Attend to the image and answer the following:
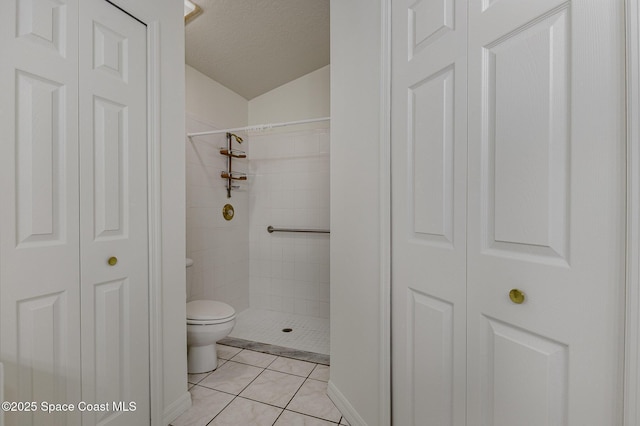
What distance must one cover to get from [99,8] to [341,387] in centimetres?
212

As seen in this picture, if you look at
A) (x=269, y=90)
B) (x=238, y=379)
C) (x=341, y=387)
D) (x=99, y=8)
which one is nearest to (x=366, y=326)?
(x=341, y=387)

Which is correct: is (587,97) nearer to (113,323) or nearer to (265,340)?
(113,323)

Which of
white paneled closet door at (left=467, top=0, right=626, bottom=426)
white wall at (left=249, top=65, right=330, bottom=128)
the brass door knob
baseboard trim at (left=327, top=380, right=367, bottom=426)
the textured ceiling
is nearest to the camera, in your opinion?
white paneled closet door at (left=467, top=0, right=626, bottom=426)

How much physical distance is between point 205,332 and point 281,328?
1.02 m

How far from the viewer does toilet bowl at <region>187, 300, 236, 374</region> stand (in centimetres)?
187

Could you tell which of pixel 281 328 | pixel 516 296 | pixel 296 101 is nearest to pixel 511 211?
pixel 516 296

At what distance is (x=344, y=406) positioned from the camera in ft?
5.11

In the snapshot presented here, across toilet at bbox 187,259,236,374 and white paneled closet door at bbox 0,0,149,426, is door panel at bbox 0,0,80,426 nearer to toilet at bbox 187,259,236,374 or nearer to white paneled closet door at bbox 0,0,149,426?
white paneled closet door at bbox 0,0,149,426

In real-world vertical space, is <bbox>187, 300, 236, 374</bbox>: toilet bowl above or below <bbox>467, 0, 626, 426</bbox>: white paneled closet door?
below

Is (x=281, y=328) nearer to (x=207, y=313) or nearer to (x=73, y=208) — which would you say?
(x=207, y=313)

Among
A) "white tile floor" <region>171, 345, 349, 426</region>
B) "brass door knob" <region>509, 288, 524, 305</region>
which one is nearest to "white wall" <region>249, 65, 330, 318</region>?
"white tile floor" <region>171, 345, 349, 426</region>

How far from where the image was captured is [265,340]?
8.16ft

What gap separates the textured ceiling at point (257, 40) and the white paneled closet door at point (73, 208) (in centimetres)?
87

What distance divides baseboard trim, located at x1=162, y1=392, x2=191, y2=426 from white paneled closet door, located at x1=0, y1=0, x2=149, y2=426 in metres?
0.11
